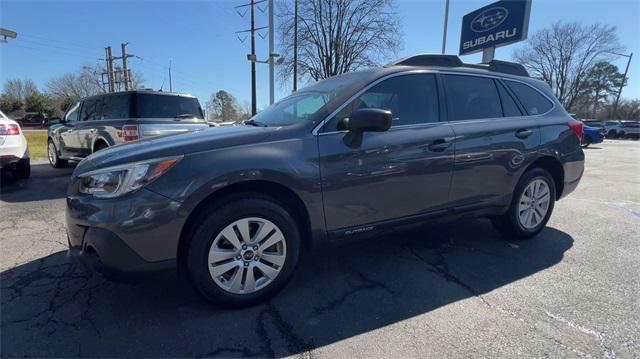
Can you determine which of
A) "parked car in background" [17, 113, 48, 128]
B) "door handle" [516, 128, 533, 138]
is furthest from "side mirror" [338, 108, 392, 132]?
"parked car in background" [17, 113, 48, 128]

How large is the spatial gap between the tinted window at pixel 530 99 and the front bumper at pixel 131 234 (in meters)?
3.61

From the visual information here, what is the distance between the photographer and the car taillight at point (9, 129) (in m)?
5.87

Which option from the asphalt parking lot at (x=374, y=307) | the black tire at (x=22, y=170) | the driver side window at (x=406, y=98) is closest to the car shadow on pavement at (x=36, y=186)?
the black tire at (x=22, y=170)

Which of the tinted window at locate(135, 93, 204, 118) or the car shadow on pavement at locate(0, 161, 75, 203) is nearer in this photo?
the car shadow on pavement at locate(0, 161, 75, 203)

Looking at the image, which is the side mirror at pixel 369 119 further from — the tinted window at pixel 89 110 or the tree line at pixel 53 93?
the tree line at pixel 53 93

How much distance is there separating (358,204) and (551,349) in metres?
1.52

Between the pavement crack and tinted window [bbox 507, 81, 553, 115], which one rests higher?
tinted window [bbox 507, 81, 553, 115]

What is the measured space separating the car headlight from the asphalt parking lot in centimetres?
87

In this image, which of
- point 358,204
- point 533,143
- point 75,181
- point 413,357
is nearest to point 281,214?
point 358,204

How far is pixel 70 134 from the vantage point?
798 centimetres

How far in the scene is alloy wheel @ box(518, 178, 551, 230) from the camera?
152 inches

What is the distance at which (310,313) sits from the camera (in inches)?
101

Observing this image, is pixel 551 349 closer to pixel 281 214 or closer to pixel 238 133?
pixel 281 214

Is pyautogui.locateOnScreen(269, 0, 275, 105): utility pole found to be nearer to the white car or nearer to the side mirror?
the white car
